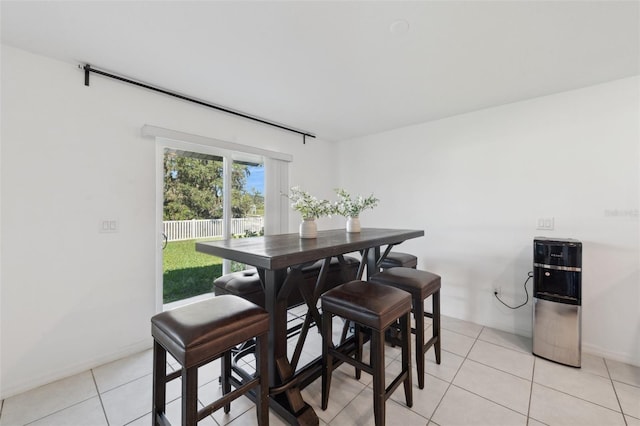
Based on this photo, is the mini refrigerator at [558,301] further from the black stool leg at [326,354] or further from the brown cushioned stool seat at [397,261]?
the black stool leg at [326,354]

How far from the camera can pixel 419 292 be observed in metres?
1.82

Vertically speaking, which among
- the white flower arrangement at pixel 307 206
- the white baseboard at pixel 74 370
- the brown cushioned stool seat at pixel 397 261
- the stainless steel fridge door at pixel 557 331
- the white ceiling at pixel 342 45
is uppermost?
the white ceiling at pixel 342 45

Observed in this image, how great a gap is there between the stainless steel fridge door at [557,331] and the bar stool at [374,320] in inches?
58.5

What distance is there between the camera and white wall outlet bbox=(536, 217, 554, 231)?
2555mm

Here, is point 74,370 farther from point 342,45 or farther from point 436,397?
point 342,45

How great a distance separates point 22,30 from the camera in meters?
1.69

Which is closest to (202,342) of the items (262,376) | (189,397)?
(189,397)

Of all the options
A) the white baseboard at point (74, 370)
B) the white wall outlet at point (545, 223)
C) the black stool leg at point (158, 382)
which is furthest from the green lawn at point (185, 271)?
the white wall outlet at point (545, 223)

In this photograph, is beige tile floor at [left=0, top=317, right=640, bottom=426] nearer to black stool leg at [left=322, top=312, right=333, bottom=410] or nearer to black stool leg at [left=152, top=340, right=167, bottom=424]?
black stool leg at [left=322, top=312, right=333, bottom=410]

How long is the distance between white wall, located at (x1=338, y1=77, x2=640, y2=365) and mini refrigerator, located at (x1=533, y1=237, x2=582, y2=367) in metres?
0.38

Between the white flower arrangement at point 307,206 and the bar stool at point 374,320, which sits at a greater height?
the white flower arrangement at point 307,206

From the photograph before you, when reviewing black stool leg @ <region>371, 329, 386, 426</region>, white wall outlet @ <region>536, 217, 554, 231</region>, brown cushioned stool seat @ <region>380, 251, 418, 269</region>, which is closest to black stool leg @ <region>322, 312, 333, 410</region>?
black stool leg @ <region>371, 329, 386, 426</region>

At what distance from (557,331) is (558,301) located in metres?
0.25

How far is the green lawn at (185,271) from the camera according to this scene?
269 cm
